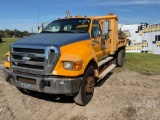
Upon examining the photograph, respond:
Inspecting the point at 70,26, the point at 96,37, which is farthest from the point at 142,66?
the point at 70,26

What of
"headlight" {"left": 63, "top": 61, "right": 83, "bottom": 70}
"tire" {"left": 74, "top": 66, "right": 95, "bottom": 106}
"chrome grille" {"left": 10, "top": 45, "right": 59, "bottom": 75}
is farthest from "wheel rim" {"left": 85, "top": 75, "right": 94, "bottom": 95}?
"chrome grille" {"left": 10, "top": 45, "right": 59, "bottom": 75}

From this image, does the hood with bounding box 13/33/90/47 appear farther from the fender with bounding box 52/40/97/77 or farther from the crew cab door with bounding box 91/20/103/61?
the crew cab door with bounding box 91/20/103/61

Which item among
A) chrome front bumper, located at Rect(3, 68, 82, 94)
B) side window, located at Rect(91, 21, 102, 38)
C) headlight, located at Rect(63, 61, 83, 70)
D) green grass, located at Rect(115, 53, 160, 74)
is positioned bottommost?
green grass, located at Rect(115, 53, 160, 74)

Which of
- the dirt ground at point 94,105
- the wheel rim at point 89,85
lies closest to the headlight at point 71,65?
the wheel rim at point 89,85

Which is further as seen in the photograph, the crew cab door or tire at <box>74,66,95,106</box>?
the crew cab door

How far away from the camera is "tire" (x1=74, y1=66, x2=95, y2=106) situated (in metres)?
4.69

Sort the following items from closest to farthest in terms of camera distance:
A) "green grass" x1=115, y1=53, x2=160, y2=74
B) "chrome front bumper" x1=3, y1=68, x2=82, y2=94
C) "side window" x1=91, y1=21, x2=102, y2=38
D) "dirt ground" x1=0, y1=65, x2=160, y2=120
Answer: "chrome front bumper" x1=3, y1=68, x2=82, y2=94
"dirt ground" x1=0, y1=65, x2=160, y2=120
"side window" x1=91, y1=21, x2=102, y2=38
"green grass" x1=115, y1=53, x2=160, y2=74

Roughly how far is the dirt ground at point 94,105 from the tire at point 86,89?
6.1 inches

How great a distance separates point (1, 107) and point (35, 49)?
64.2 inches

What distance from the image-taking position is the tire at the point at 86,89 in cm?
469

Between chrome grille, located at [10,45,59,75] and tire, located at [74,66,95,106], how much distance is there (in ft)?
2.82

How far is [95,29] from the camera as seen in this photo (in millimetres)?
6102

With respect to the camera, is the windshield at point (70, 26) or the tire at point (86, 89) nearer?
the tire at point (86, 89)

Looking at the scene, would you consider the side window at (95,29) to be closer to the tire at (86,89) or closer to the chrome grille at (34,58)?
the tire at (86,89)
